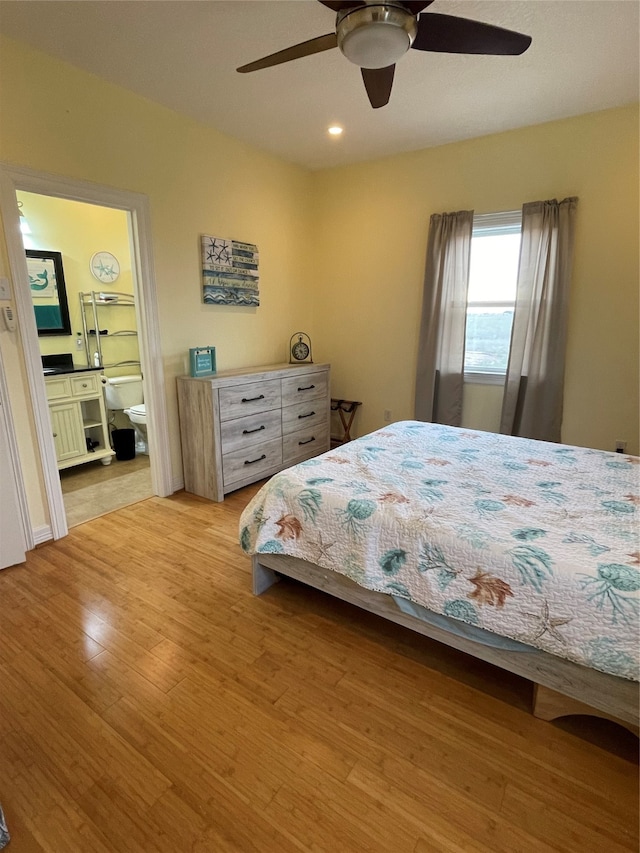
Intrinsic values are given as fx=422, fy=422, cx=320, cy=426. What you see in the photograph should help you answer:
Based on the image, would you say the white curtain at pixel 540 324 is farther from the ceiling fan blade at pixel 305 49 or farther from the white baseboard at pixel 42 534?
the white baseboard at pixel 42 534

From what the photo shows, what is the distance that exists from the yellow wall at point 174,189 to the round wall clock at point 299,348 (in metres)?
0.08

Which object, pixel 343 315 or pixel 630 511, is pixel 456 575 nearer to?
pixel 630 511

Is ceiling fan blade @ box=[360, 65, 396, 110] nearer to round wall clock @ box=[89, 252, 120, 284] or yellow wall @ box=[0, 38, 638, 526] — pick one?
yellow wall @ box=[0, 38, 638, 526]

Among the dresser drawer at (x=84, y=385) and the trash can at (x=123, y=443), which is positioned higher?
the dresser drawer at (x=84, y=385)

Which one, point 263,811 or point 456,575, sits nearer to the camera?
point 263,811

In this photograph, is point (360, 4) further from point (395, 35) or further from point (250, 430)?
point (250, 430)

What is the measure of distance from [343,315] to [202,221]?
1.60 m

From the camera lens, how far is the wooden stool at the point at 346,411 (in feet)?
14.2

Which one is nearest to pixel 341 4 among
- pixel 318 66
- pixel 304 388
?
pixel 318 66

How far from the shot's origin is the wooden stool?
4.32m

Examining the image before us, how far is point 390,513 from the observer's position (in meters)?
1.62

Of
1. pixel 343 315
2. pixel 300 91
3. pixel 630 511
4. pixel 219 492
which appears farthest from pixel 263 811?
pixel 343 315

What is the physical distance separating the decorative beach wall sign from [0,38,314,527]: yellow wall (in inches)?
2.8

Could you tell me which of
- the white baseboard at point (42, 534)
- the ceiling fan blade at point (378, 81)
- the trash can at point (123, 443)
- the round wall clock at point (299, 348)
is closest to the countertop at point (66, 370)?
the trash can at point (123, 443)
